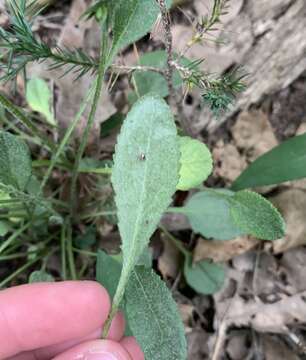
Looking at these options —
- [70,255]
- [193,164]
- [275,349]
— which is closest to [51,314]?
[70,255]

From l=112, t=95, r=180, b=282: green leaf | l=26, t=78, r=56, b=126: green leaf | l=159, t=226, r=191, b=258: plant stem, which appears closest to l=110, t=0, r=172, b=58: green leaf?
l=112, t=95, r=180, b=282: green leaf

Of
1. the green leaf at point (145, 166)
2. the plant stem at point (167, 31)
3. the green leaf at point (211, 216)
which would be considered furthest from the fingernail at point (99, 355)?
the plant stem at point (167, 31)

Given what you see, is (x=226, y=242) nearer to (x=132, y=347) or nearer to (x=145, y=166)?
(x=132, y=347)

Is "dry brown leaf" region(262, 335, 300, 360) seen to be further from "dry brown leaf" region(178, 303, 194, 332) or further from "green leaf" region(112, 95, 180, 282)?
"green leaf" region(112, 95, 180, 282)

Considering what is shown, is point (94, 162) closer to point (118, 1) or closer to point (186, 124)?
point (186, 124)

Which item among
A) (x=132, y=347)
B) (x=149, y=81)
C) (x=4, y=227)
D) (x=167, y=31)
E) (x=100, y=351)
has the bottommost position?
(x=132, y=347)

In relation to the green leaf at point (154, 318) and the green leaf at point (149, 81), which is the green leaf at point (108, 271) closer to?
the green leaf at point (154, 318)

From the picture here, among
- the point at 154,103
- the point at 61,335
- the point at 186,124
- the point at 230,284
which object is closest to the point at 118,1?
the point at 154,103
